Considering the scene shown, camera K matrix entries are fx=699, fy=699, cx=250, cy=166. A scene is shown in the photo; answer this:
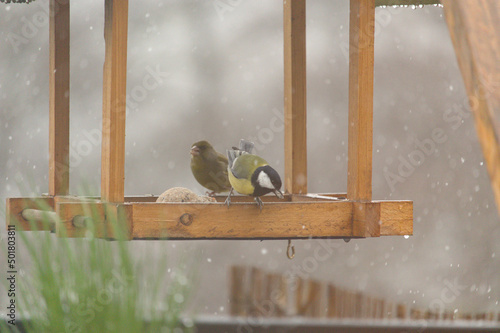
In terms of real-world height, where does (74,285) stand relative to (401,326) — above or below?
above

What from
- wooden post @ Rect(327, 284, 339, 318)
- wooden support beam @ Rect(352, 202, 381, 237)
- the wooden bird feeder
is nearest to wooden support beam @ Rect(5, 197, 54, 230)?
the wooden bird feeder

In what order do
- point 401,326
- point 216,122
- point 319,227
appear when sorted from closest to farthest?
point 319,227 → point 401,326 → point 216,122

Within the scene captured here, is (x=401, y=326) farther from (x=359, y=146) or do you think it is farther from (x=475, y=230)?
(x=475, y=230)

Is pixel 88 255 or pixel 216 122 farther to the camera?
pixel 216 122

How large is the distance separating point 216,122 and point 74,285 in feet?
18.9

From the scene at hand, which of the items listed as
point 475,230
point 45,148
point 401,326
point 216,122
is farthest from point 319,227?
point 475,230

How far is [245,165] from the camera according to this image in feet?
6.61

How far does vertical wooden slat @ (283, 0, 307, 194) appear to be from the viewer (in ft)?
8.25

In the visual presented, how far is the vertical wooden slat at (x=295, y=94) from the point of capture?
2.51 metres

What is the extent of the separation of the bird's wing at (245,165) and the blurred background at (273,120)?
204 inches

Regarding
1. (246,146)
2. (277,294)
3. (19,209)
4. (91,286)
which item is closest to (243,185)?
(246,146)

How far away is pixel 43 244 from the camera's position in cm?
170

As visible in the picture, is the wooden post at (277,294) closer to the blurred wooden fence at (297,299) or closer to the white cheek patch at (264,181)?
the blurred wooden fence at (297,299)

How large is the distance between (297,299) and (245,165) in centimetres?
270
